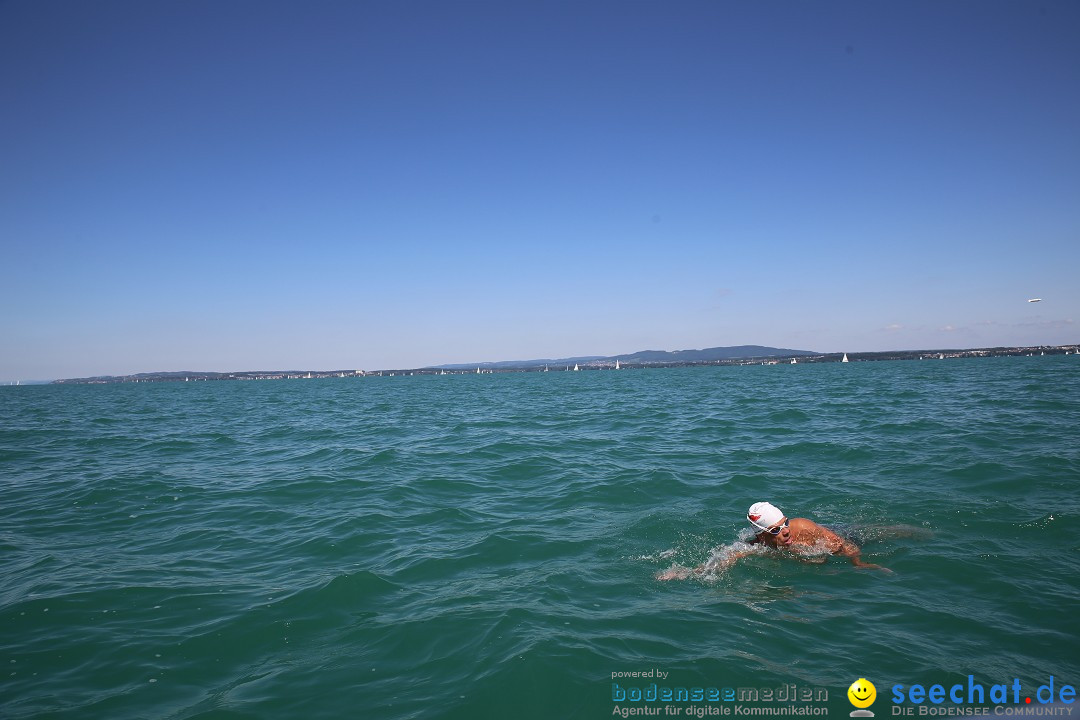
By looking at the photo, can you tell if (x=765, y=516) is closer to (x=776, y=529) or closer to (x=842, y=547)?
(x=776, y=529)

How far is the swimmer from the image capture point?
879 cm

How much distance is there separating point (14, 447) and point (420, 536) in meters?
25.7

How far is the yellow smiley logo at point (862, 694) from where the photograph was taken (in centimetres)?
515

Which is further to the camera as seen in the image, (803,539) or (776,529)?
(803,539)

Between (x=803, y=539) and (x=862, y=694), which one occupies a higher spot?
(x=803, y=539)

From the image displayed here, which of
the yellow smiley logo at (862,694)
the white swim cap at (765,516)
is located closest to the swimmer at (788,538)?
the white swim cap at (765,516)

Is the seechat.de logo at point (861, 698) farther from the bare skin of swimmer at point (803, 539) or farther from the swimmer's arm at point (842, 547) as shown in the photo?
the swimmer's arm at point (842, 547)

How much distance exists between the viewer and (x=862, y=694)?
203 inches

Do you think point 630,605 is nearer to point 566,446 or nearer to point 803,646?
point 803,646

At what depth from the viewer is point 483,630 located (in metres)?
6.77

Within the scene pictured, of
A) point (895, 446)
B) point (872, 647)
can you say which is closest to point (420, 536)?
point (872, 647)

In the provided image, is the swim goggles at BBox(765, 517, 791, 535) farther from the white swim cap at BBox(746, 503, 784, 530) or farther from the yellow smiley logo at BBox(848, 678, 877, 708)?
the yellow smiley logo at BBox(848, 678, 877, 708)

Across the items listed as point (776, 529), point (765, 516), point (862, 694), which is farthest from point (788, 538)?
point (862, 694)

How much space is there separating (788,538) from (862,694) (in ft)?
13.4
